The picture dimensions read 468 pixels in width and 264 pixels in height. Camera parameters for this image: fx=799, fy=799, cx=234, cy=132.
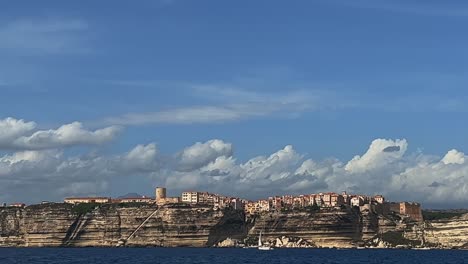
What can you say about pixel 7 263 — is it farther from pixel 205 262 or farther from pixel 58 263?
pixel 205 262

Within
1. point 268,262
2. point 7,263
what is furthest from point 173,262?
point 7,263

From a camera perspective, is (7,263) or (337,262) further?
(337,262)

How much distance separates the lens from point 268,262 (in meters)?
132

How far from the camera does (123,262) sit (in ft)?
418

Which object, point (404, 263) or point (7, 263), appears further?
point (404, 263)

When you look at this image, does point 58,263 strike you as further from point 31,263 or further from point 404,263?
point 404,263

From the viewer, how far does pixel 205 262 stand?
129625mm

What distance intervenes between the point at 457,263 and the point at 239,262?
113ft

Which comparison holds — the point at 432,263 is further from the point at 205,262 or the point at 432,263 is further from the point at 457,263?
the point at 205,262

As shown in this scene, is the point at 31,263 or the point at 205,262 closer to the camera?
the point at 31,263

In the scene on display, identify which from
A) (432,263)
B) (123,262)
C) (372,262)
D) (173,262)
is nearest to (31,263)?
(123,262)

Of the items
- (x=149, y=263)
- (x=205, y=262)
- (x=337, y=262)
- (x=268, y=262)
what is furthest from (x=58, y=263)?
(x=337, y=262)

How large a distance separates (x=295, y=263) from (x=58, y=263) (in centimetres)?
3703

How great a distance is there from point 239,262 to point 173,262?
1064 cm
